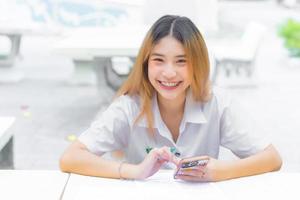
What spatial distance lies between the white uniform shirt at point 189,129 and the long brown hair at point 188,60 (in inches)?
1.1

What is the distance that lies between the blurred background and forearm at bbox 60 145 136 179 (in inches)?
16.2

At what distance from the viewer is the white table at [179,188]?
4.77 feet

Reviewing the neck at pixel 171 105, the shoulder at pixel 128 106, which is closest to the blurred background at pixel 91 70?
the neck at pixel 171 105

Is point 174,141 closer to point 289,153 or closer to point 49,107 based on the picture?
point 289,153

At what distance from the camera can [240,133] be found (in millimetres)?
1787

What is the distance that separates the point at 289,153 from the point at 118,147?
81.6 inches

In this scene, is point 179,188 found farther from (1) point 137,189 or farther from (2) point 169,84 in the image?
(2) point 169,84

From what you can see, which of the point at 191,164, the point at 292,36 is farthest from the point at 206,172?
the point at 292,36

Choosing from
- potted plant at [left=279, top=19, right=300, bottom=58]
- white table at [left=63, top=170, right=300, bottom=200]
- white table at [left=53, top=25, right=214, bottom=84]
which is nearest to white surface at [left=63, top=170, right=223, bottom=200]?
white table at [left=63, top=170, right=300, bottom=200]

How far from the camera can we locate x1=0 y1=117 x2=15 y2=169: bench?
195 cm

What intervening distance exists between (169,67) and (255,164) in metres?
0.37

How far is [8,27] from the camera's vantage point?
5379 mm

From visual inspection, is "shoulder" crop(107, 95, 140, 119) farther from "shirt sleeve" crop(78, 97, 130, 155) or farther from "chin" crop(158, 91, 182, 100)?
"chin" crop(158, 91, 182, 100)

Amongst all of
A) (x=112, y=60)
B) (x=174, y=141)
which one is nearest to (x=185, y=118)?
(x=174, y=141)
